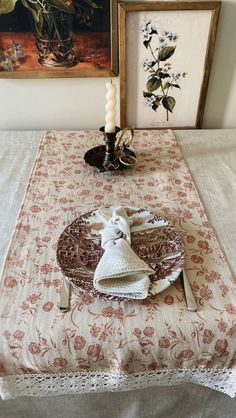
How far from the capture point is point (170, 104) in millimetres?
1237

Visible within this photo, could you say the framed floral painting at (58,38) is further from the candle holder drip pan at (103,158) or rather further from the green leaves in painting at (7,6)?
the candle holder drip pan at (103,158)

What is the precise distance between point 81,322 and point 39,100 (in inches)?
36.7

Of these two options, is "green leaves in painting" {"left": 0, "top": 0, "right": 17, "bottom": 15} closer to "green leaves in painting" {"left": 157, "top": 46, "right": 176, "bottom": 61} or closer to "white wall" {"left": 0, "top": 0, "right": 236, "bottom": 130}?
"white wall" {"left": 0, "top": 0, "right": 236, "bottom": 130}

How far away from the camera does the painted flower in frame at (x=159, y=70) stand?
Result: 1.10 meters

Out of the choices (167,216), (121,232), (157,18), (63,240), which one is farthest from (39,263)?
(157,18)

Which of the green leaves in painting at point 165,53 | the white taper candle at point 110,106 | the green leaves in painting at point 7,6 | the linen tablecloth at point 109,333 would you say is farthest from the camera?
the green leaves in painting at point 165,53

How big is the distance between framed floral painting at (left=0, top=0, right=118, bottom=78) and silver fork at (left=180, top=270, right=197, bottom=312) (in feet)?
2.60

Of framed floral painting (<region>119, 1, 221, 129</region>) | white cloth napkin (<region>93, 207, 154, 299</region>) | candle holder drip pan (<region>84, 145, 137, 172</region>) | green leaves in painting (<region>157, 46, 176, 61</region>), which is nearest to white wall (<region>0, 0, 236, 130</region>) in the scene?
framed floral painting (<region>119, 1, 221, 129</region>)

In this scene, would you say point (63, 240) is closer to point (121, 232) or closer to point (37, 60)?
point (121, 232)

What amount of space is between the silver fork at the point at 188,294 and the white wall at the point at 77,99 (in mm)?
817

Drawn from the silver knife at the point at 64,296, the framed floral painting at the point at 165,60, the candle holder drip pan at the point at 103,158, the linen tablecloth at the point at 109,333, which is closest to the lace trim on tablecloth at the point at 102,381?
the linen tablecloth at the point at 109,333

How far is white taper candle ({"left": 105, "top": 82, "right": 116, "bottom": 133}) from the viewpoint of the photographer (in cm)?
91

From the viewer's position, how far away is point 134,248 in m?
0.73

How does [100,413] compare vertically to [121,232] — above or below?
below
